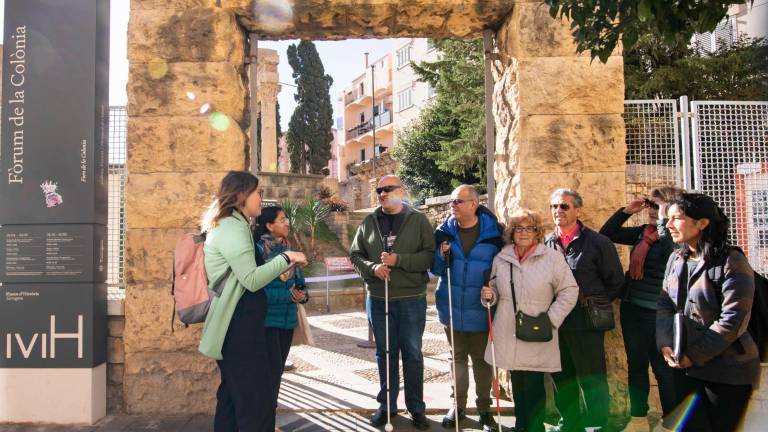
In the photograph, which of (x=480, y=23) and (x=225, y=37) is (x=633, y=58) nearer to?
(x=480, y=23)

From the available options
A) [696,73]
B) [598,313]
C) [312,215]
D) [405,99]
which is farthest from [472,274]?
[405,99]

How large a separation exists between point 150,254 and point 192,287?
1.89 m

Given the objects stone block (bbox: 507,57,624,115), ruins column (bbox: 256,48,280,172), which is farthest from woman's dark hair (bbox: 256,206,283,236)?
ruins column (bbox: 256,48,280,172)

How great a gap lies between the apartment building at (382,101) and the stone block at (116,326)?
79.1 feet

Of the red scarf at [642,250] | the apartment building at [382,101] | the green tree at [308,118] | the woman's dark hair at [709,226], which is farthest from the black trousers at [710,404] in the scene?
the green tree at [308,118]

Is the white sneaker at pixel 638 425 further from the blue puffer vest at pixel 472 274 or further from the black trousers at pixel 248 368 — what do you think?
the black trousers at pixel 248 368

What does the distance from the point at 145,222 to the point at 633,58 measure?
1189 cm

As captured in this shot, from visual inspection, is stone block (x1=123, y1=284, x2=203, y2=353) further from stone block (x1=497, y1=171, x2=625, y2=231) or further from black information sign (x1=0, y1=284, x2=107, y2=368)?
stone block (x1=497, y1=171, x2=625, y2=231)

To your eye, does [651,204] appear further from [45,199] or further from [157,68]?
[45,199]

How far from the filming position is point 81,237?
15.6 ft

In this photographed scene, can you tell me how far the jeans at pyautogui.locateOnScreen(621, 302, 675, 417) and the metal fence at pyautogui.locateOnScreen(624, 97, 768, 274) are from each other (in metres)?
1.60

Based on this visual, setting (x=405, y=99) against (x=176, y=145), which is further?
(x=405, y=99)

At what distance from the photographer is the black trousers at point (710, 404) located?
9.54ft

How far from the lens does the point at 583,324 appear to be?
421 centimetres
